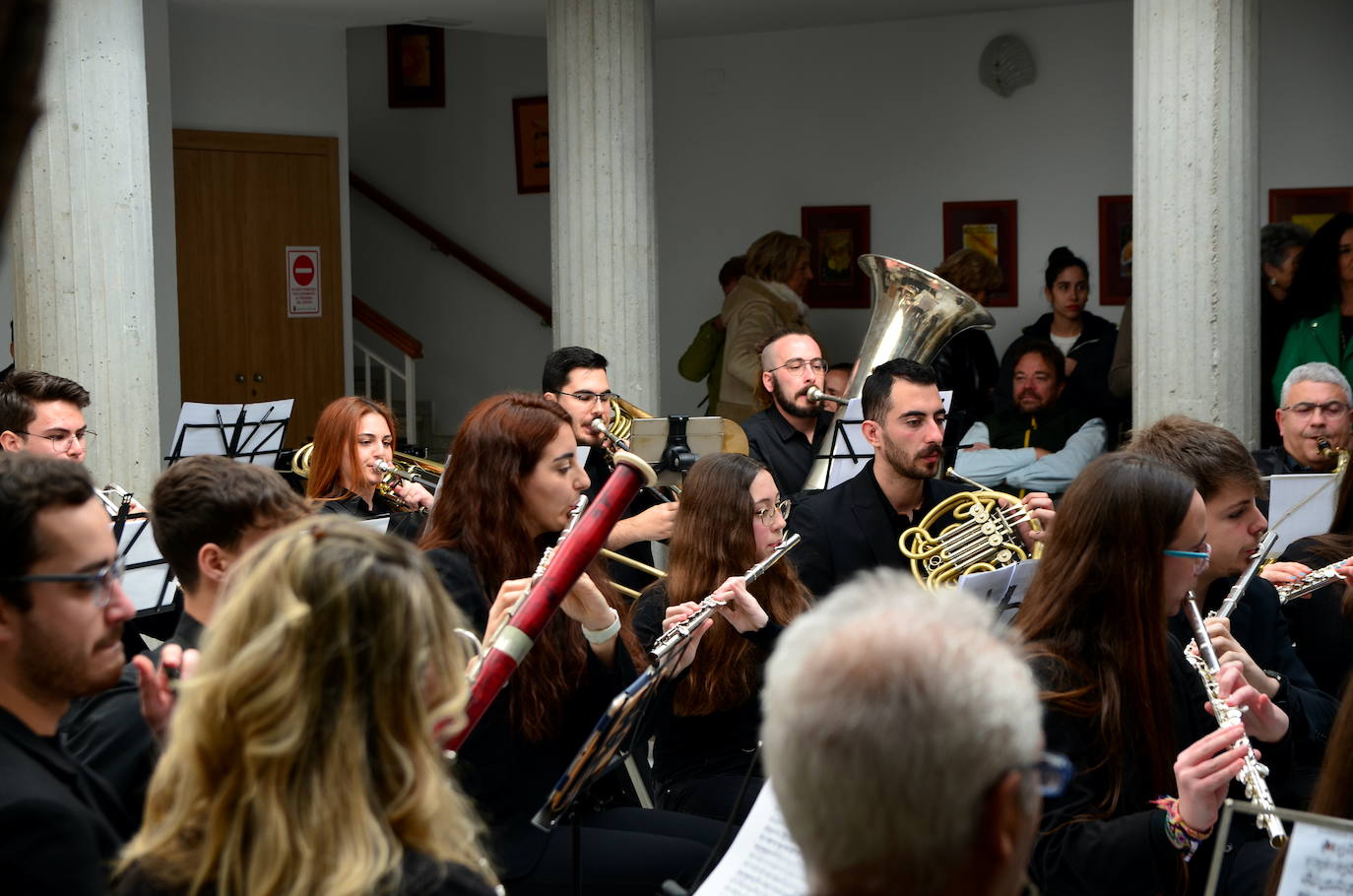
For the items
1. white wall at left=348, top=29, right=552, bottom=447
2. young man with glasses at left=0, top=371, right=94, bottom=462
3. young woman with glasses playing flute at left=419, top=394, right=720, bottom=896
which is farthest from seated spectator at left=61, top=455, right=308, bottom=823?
white wall at left=348, top=29, right=552, bottom=447

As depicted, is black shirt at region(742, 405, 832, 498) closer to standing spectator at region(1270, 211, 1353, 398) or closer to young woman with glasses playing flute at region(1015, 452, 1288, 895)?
standing spectator at region(1270, 211, 1353, 398)

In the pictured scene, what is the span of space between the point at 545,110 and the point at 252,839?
10101 mm

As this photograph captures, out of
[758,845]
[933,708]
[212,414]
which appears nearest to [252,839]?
[933,708]

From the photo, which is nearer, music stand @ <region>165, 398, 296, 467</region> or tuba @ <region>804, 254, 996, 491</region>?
tuba @ <region>804, 254, 996, 491</region>

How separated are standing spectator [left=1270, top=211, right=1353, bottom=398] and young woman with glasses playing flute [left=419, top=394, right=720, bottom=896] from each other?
13.7 feet

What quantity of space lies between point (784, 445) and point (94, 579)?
4.20m

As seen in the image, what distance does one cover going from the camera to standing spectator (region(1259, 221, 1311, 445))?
6879 mm

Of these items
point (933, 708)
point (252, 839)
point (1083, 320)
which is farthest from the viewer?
point (1083, 320)

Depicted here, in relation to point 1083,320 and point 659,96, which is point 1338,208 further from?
point 659,96

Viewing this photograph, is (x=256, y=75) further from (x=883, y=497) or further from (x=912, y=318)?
(x=883, y=497)

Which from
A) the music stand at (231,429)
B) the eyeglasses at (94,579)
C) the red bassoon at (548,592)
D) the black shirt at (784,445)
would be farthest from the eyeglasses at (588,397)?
the eyeglasses at (94,579)

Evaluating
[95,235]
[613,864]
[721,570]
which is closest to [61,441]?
[95,235]

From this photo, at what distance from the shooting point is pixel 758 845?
2395mm

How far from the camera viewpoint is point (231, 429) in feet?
22.5
